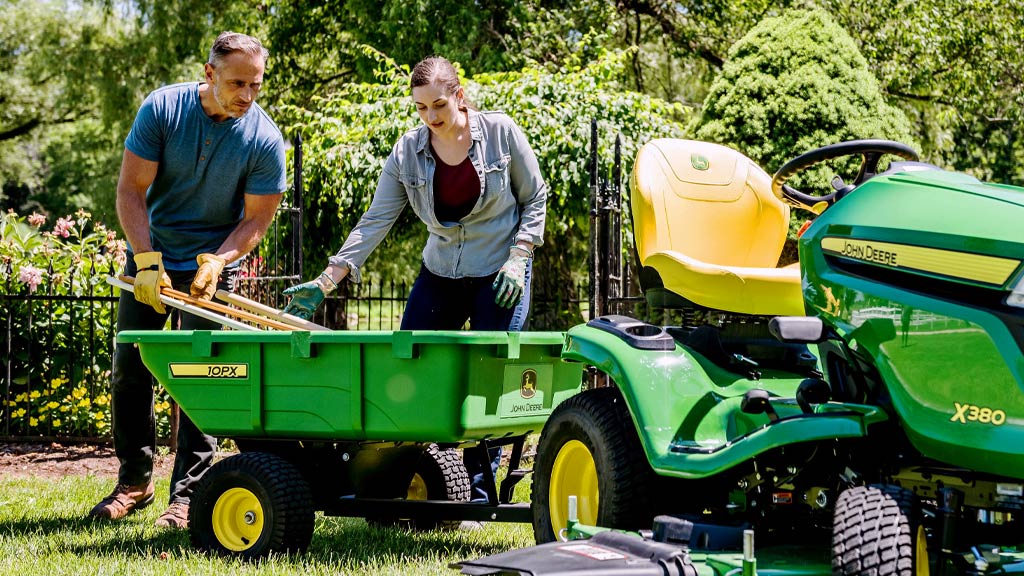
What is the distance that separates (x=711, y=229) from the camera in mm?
3713

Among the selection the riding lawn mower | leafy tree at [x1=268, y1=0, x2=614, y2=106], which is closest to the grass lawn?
the riding lawn mower

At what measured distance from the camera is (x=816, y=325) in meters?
2.74

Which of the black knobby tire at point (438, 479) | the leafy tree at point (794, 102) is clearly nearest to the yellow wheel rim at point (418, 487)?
the black knobby tire at point (438, 479)

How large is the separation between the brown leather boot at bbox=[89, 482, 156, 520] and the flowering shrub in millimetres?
2633

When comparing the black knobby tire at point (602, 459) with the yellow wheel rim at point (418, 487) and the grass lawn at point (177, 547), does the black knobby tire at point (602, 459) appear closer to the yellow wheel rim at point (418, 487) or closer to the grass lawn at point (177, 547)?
the grass lawn at point (177, 547)

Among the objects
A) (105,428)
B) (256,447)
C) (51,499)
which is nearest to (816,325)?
(256,447)

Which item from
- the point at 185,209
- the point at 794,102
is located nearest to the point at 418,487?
the point at 185,209

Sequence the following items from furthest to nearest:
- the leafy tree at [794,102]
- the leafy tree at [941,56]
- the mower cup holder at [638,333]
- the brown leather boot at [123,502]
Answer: the leafy tree at [941,56], the leafy tree at [794,102], the brown leather boot at [123,502], the mower cup holder at [638,333]

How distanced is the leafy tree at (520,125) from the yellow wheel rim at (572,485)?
17.6 ft

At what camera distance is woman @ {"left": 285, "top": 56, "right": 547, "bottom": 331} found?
13.4 ft

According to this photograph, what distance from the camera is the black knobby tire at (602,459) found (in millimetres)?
3010

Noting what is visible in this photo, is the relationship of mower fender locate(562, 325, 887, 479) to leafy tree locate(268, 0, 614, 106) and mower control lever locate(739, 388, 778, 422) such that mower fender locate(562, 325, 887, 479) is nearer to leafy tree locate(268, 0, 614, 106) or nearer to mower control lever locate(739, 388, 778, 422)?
mower control lever locate(739, 388, 778, 422)

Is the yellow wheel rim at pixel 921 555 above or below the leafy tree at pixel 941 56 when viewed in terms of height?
below

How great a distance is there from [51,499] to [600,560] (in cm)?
353
